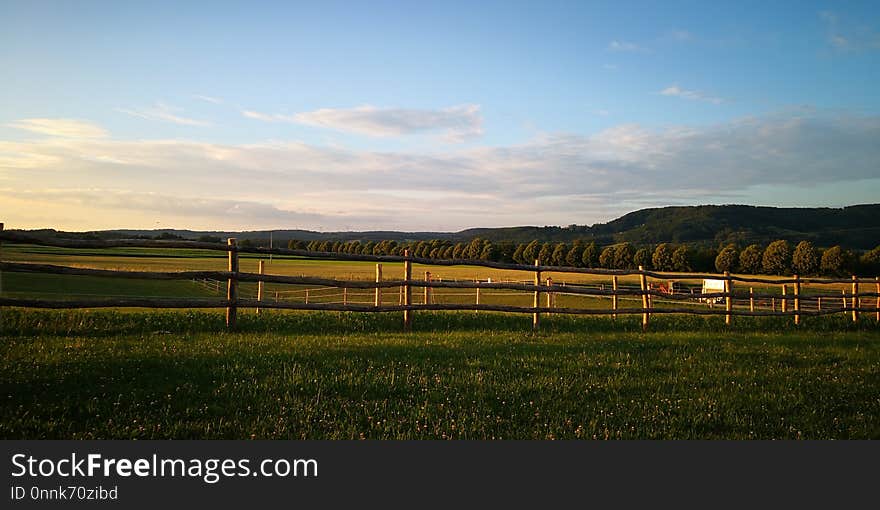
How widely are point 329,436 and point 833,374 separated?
344 inches

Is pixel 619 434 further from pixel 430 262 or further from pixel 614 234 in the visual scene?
pixel 614 234

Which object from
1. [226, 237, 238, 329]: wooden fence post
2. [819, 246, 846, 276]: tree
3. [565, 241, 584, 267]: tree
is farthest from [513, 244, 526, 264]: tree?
[226, 237, 238, 329]: wooden fence post

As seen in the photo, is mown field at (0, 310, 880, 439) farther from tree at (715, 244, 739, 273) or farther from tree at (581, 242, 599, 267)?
tree at (581, 242, 599, 267)

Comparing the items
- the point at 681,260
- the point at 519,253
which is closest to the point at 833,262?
the point at 681,260

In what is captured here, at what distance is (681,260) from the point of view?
8950cm

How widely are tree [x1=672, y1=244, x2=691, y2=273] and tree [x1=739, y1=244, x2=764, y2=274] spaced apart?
7040mm

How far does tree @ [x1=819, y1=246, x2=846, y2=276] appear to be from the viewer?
77250 mm

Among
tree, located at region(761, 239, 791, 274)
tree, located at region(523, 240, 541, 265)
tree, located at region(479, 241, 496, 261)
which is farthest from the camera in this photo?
tree, located at region(479, 241, 496, 261)

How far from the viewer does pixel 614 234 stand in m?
156

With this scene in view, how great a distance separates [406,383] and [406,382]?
0.18 ft

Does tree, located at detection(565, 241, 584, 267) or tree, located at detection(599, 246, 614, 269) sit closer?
tree, located at detection(599, 246, 614, 269)

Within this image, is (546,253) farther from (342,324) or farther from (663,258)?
(342,324)

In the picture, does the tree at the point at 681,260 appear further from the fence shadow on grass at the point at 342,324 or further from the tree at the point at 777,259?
the fence shadow on grass at the point at 342,324

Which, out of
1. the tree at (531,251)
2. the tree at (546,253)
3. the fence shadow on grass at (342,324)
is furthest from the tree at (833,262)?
the fence shadow on grass at (342,324)
